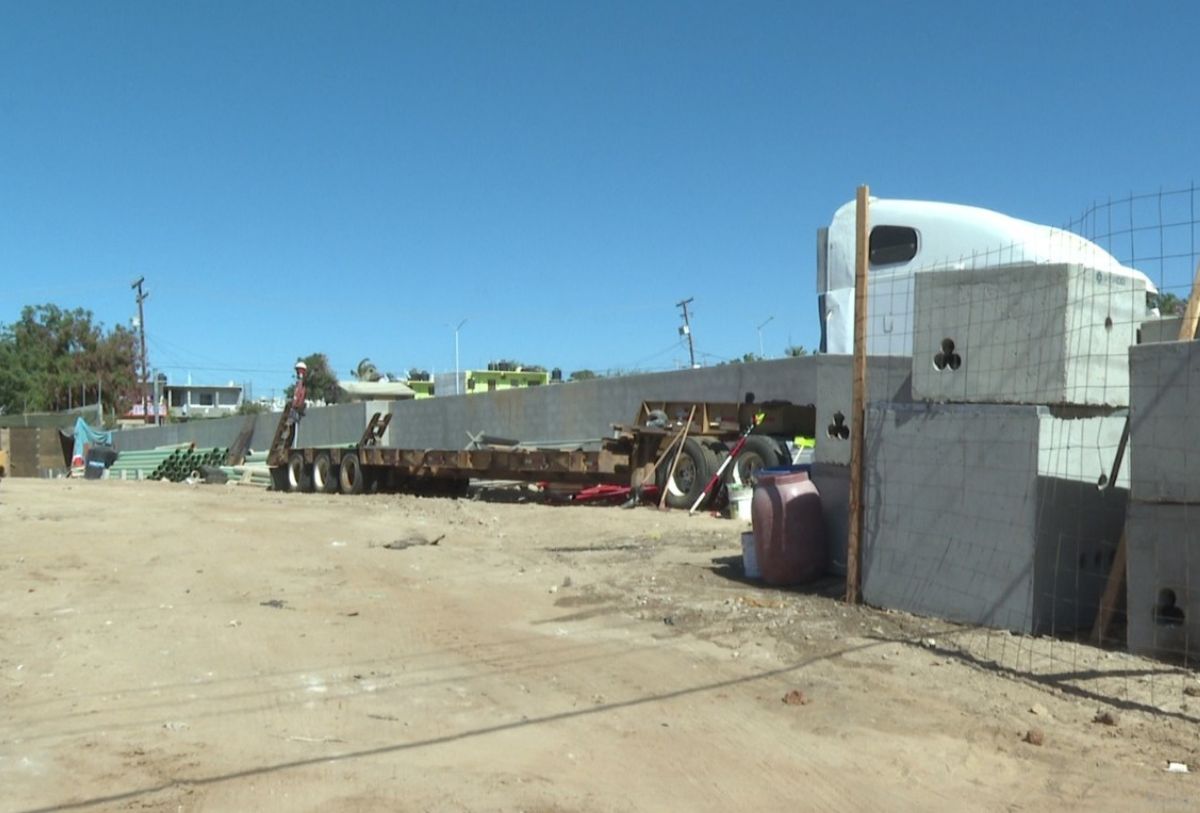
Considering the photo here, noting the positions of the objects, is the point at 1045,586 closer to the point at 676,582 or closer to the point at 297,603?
the point at 676,582

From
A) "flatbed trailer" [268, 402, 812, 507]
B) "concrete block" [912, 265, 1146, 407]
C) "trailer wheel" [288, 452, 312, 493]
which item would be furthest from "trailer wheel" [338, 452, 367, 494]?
"concrete block" [912, 265, 1146, 407]

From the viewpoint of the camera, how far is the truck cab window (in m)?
11.6

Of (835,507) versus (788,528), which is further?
(835,507)

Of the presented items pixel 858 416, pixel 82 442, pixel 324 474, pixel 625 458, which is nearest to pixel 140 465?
pixel 82 442

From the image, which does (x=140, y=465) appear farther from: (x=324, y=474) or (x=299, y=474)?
(x=324, y=474)

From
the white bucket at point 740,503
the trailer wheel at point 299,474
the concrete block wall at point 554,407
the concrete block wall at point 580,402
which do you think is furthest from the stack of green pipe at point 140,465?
the white bucket at point 740,503

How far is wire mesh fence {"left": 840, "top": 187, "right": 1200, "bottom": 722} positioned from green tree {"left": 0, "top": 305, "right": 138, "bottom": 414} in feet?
249

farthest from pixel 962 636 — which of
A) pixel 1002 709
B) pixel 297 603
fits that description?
pixel 297 603

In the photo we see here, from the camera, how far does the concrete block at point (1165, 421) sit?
6230 millimetres

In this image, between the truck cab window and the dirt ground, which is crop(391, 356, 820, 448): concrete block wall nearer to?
the truck cab window

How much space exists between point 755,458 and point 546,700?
34.2 feet

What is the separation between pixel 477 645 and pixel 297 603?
93.5 inches

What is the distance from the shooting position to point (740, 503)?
15.1 meters

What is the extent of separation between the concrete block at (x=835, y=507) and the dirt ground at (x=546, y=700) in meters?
0.29
